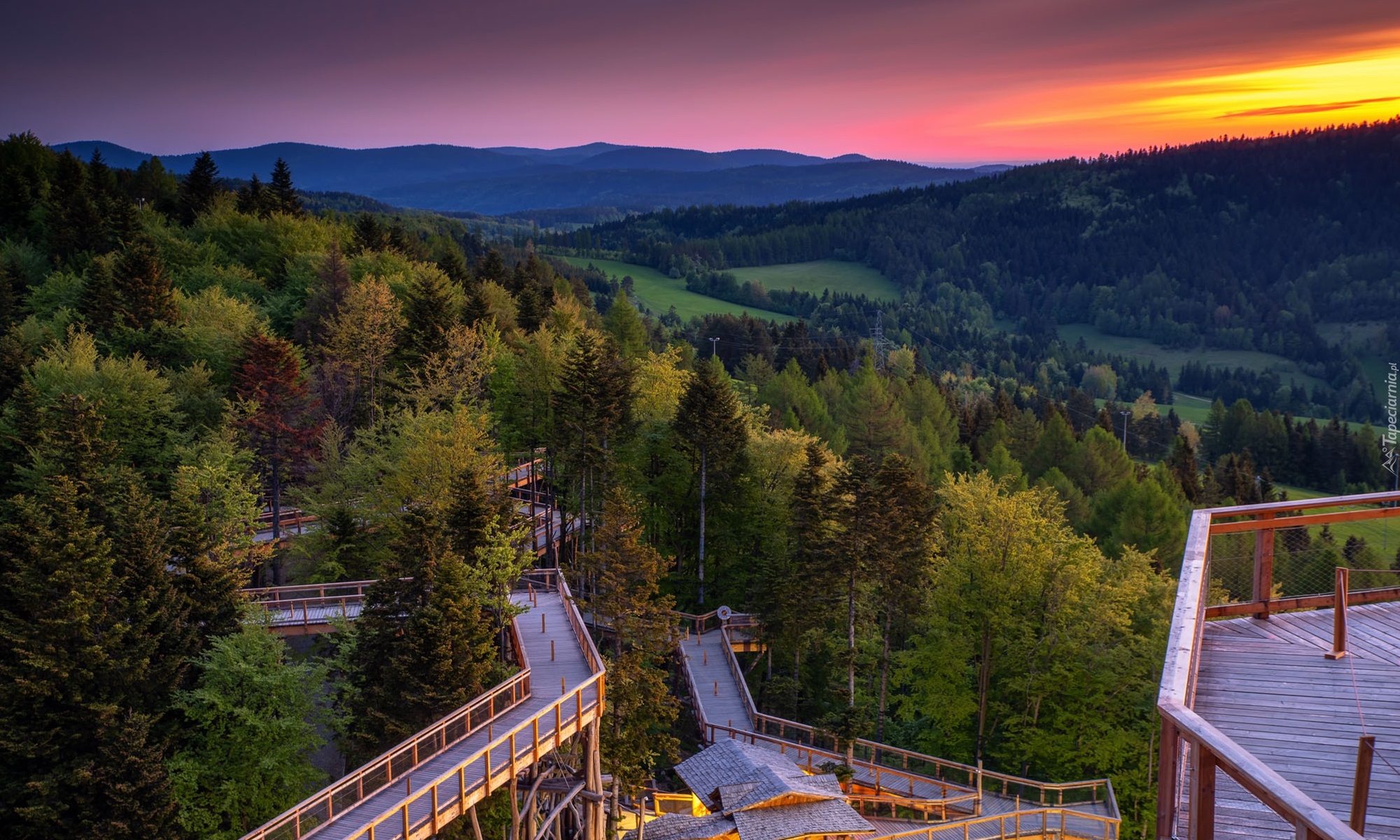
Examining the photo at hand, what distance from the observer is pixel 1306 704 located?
828 centimetres

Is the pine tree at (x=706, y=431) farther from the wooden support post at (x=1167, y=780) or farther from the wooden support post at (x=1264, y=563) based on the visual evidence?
the wooden support post at (x=1167, y=780)

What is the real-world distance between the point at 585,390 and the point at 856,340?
129954 millimetres

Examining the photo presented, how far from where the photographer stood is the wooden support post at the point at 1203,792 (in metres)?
5.39

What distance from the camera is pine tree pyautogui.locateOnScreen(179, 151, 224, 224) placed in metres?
90.1

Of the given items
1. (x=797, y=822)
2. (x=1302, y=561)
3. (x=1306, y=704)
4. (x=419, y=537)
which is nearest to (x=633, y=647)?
(x=419, y=537)

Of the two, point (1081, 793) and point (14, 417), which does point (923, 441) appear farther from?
point (14, 417)

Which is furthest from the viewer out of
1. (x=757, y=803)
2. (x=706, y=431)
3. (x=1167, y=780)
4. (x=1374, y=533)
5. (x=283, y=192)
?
(x=283, y=192)

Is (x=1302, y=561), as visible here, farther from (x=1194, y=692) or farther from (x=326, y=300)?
(x=326, y=300)

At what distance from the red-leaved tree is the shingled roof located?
2361 cm

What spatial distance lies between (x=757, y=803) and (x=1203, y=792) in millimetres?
21170

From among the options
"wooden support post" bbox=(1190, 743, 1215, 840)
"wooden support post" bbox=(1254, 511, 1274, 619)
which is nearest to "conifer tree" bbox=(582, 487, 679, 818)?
"wooden support post" bbox=(1254, 511, 1274, 619)

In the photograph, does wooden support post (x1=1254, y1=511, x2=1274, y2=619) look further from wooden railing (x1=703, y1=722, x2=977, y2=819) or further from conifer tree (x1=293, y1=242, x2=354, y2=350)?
conifer tree (x1=293, y1=242, x2=354, y2=350)

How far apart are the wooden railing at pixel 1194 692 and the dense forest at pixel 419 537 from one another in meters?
20.1

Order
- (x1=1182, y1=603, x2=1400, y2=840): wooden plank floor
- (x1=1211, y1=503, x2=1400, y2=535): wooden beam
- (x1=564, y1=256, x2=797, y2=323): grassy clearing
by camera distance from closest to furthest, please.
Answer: (x1=1182, y1=603, x2=1400, y2=840): wooden plank floor → (x1=1211, y1=503, x2=1400, y2=535): wooden beam → (x1=564, y1=256, x2=797, y2=323): grassy clearing
